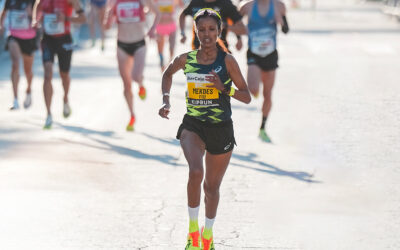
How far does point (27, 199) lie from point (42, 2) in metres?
4.49

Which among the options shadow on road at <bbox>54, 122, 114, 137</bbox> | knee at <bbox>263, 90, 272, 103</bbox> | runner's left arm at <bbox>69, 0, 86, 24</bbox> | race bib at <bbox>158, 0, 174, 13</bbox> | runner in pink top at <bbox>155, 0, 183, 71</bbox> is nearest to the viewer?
knee at <bbox>263, 90, 272, 103</bbox>

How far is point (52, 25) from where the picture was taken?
12500mm

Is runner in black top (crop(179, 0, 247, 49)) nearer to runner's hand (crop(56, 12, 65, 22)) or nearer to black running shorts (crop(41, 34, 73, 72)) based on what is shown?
runner's hand (crop(56, 12, 65, 22))

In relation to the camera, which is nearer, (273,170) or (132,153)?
(273,170)

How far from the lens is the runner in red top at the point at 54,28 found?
491 inches

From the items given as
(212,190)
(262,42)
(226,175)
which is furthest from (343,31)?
(212,190)

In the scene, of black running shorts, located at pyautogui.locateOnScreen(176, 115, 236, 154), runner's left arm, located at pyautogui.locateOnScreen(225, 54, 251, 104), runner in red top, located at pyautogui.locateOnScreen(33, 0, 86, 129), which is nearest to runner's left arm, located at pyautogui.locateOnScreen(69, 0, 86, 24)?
runner in red top, located at pyautogui.locateOnScreen(33, 0, 86, 129)

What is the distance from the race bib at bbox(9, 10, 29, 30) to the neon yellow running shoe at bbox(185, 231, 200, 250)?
25.4 ft

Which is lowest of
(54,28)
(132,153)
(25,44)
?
(132,153)

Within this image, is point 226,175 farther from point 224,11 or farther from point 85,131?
point 85,131

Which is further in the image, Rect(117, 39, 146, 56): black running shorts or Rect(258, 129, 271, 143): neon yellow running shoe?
Rect(117, 39, 146, 56): black running shorts

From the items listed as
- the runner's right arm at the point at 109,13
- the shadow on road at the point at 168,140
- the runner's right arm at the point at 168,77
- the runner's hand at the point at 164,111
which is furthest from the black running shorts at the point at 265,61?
the runner's hand at the point at 164,111

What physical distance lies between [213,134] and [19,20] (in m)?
7.59

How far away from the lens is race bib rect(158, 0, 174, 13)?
17.9 metres
